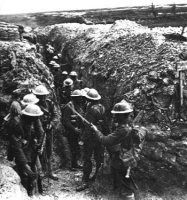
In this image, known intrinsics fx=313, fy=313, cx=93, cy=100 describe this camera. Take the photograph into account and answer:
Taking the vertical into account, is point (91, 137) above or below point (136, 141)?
below

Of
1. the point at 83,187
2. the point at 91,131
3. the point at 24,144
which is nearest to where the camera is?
the point at 24,144

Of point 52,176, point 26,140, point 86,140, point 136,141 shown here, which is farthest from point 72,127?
point 136,141

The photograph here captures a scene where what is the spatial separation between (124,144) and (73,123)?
1.92m

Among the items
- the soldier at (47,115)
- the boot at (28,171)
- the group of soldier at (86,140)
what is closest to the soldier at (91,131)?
the group of soldier at (86,140)

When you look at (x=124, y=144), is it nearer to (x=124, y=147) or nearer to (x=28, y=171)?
(x=124, y=147)

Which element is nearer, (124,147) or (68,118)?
(124,147)

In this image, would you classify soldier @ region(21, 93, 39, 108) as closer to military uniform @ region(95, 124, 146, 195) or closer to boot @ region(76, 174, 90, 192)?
military uniform @ region(95, 124, 146, 195)

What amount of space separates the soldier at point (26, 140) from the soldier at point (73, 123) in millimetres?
1269

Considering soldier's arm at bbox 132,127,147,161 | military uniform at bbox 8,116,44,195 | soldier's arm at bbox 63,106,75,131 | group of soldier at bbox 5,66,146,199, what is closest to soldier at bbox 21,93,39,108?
group of soldier at bbox 5,66,146,199

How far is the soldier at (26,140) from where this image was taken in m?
5.33

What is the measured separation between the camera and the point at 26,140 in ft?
18.2

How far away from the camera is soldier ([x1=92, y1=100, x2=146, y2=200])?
5.22 meters

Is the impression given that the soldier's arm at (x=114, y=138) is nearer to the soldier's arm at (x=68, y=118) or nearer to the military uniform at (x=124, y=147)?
the military uniform at (x=124, y=147)

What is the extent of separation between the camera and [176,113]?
6297 mm
